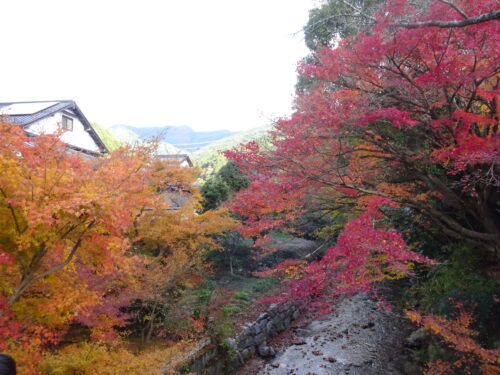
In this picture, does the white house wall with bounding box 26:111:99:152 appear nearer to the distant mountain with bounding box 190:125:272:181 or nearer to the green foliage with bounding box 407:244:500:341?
the distant mountain with bounding box 190:125:272:181

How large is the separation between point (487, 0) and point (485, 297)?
5.95 metres

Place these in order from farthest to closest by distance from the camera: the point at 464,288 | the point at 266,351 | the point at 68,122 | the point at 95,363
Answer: the point at 68,122
the point at 266,351
the point at 464,288
the point at 95,363

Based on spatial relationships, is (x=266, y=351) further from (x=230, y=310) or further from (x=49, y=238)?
(x=49, y=238)

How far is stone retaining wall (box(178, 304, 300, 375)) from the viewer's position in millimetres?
8625

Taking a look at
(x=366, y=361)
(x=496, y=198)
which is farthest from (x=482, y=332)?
Result: (x=366, y=361)

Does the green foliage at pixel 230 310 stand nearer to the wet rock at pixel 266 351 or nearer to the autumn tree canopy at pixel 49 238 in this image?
the wet rock at pixel 266 351

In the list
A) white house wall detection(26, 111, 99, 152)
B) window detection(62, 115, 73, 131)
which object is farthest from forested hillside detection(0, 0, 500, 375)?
window detection(62, 115, 73, 131)

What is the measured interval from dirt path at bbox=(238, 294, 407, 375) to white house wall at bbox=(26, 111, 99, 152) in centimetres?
1569

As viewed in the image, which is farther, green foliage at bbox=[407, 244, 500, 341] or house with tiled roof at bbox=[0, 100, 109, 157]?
house with tiled roof at bbox=[0, 100, 109, 157]

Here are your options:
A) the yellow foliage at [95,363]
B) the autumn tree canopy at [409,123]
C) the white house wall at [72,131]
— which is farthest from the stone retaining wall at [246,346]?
the white house wall at [72,131]

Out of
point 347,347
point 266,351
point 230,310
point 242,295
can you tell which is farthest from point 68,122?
point 347,347

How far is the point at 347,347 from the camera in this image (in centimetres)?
Result: 1052

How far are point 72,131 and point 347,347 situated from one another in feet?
65.1

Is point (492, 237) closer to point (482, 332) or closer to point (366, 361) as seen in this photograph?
point (482, 332)
